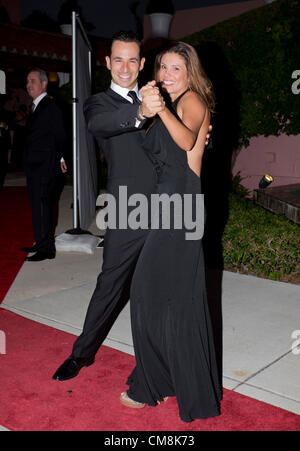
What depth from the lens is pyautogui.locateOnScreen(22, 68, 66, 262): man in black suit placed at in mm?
5496

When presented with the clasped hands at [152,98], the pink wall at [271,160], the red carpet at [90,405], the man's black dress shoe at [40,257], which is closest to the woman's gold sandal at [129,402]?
the red carpet at [90,405]

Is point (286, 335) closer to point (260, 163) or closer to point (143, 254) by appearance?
point (143, 254)

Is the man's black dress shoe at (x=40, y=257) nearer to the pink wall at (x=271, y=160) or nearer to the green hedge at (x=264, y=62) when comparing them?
the green hedge at (x=264, y=62)

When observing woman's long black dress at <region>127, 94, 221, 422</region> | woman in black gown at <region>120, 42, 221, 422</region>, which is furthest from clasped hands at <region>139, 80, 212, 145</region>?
woman's long black dress at <region>127, 94, 221, 422</region>

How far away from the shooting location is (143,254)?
8.15 feet

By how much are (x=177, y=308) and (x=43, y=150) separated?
11.8 feet

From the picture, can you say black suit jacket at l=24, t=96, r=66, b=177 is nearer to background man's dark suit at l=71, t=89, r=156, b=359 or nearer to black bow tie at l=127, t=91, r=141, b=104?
background man's dark suit at l=71, t=89, r=156, b=359

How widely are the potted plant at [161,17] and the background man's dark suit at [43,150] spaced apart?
10.8 metres

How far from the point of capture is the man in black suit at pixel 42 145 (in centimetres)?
550

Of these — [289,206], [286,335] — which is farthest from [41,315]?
[289,206]

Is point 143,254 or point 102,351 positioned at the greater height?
point 143,254

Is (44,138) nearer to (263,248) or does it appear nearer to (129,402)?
(263,248)

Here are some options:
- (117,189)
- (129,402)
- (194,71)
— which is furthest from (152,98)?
(129,402)
